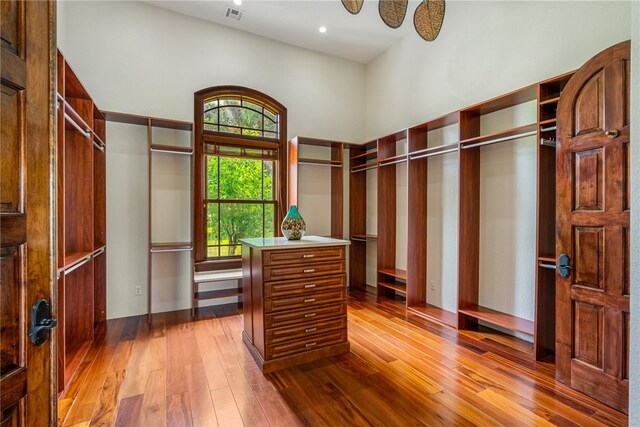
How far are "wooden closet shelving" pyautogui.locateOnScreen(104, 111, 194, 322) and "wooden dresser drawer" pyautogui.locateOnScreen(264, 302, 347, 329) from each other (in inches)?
71.8

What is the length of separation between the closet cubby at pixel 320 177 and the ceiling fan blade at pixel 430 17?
2.68 m

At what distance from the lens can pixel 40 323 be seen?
37.5 inches

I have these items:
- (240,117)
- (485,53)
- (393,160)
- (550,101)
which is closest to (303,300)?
(393,160)

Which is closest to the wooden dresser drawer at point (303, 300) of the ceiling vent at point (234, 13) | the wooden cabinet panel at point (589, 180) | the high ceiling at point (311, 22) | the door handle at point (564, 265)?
the door handle at point (564, 265)

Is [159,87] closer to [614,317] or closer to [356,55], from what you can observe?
[356,55]

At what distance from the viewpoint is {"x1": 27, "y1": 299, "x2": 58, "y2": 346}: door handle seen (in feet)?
3.07

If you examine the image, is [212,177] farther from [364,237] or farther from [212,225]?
[364,237]

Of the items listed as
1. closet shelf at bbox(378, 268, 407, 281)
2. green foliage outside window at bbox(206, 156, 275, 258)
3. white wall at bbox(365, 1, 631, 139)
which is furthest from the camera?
green foliage outside window at bbox(206, 156, 275, 258)

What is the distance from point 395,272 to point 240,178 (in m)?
2.59

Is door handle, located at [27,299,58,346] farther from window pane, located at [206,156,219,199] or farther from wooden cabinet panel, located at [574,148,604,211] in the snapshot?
window pane, located at [206,156,219,199]

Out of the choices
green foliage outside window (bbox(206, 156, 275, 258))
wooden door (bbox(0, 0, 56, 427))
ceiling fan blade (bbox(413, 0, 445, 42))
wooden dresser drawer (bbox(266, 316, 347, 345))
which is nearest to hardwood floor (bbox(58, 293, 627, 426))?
wooden dresser drawer (bbox(266, 316, 347, 345))

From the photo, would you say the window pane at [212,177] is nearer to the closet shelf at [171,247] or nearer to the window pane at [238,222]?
the window pane at [238,222]

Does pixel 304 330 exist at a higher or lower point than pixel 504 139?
lower

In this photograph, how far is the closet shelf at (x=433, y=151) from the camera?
359 centimetres
